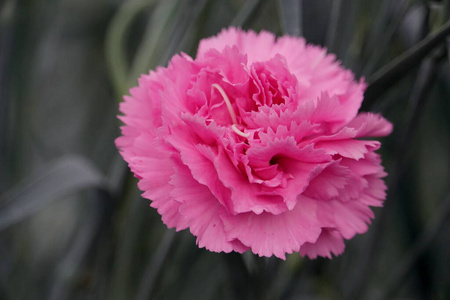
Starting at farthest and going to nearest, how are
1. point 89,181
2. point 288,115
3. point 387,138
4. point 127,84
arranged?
point 387,138
point 127,84
point 89,181
point 288,115

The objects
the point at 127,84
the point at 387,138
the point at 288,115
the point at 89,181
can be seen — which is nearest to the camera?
the point at 288,115

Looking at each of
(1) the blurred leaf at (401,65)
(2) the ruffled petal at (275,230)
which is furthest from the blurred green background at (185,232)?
(2) the ruffled petal at (275,230)

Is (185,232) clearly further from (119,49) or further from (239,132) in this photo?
(239,132)

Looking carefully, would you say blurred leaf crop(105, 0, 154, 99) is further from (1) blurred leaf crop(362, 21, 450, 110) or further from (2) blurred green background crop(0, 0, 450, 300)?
(1) blurred leaf crop(362, 21, 450, 110)

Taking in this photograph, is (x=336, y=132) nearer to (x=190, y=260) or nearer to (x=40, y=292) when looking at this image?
(x=190, y=260)

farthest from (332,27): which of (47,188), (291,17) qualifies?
(47,188)

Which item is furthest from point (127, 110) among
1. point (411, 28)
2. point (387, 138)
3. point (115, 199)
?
point (387, 138)

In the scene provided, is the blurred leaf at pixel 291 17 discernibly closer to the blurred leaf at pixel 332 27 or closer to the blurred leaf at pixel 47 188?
the blurred leaf at pixel 332 27

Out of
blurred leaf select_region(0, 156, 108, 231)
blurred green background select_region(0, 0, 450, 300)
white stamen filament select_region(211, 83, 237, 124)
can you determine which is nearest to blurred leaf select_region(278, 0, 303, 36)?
blurred green background select_region(0, 0, 450, 300)
